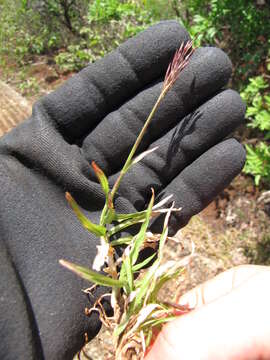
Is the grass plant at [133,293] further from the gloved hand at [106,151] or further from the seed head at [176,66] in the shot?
the gloved hand at [106,151]

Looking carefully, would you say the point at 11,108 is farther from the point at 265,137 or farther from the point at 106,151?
the point at 265,137

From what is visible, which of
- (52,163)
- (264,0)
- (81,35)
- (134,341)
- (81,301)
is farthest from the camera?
(81,35)

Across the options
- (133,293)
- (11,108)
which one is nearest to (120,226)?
(133,293)

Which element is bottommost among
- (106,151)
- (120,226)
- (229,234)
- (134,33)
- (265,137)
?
(229,234)

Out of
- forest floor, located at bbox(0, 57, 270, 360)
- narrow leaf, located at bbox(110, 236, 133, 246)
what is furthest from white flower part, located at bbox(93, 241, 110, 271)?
forest floor, located at bbox(0, 57, 270, 360)

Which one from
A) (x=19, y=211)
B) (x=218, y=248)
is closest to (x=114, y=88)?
(x=19, y=211)

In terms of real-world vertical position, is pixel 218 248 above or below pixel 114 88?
below

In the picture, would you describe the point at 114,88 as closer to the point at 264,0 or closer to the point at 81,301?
the point at 81,301
